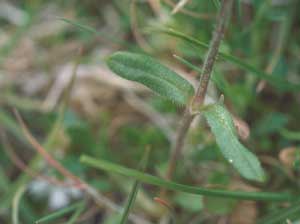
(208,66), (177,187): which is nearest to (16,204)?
(177,187)

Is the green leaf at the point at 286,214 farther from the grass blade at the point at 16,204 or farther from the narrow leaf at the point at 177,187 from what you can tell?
the grass blade at the point at 16,204

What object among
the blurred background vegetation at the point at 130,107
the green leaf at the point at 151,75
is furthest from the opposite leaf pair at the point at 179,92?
the blurred background vegetation at the point at 130,107

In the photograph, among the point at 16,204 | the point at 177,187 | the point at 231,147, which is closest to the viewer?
the point at 231,147

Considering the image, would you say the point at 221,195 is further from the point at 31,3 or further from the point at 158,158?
the point at 31,3

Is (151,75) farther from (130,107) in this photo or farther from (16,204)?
(130,107)

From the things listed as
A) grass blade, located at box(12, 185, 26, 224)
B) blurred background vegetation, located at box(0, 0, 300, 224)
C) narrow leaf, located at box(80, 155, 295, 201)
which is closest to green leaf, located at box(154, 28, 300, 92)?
blurred background vegetation, located at box(0, 0, 300, 224)

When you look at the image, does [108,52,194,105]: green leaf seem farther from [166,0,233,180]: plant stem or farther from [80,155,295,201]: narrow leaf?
[80,155,295,201]: narrow leaf

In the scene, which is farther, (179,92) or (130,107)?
(130,107)
